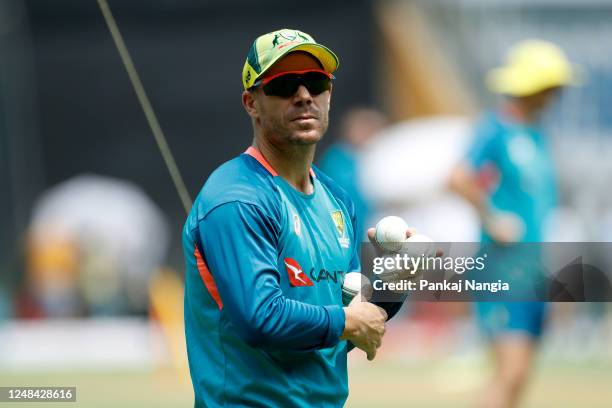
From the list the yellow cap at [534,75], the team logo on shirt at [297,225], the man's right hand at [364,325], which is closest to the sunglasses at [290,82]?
the team logo on shirt at [297,225]

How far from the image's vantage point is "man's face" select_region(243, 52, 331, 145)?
474 centimetres

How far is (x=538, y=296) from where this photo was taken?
26.1 ft

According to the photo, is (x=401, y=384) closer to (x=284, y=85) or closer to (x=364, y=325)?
(x=364, y=325)

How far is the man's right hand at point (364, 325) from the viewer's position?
4.62 meters

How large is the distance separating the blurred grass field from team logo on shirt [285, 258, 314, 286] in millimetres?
5865

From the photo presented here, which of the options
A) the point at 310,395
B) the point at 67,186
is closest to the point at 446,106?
the point at 67,186

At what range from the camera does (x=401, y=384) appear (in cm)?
1237

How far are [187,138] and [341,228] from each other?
1457cm

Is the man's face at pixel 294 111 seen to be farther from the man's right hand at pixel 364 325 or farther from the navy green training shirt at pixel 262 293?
the man's right hand at pixel 364 325

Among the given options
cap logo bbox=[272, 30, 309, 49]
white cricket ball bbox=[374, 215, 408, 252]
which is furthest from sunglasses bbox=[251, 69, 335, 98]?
white cricket ball bbox=[374, 215, 408, 252]

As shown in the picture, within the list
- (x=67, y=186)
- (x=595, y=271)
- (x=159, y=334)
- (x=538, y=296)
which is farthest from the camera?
(x=67, y=186)

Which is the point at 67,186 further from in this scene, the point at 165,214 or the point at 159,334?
the point at 159,334

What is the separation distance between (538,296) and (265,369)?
3.65 m
